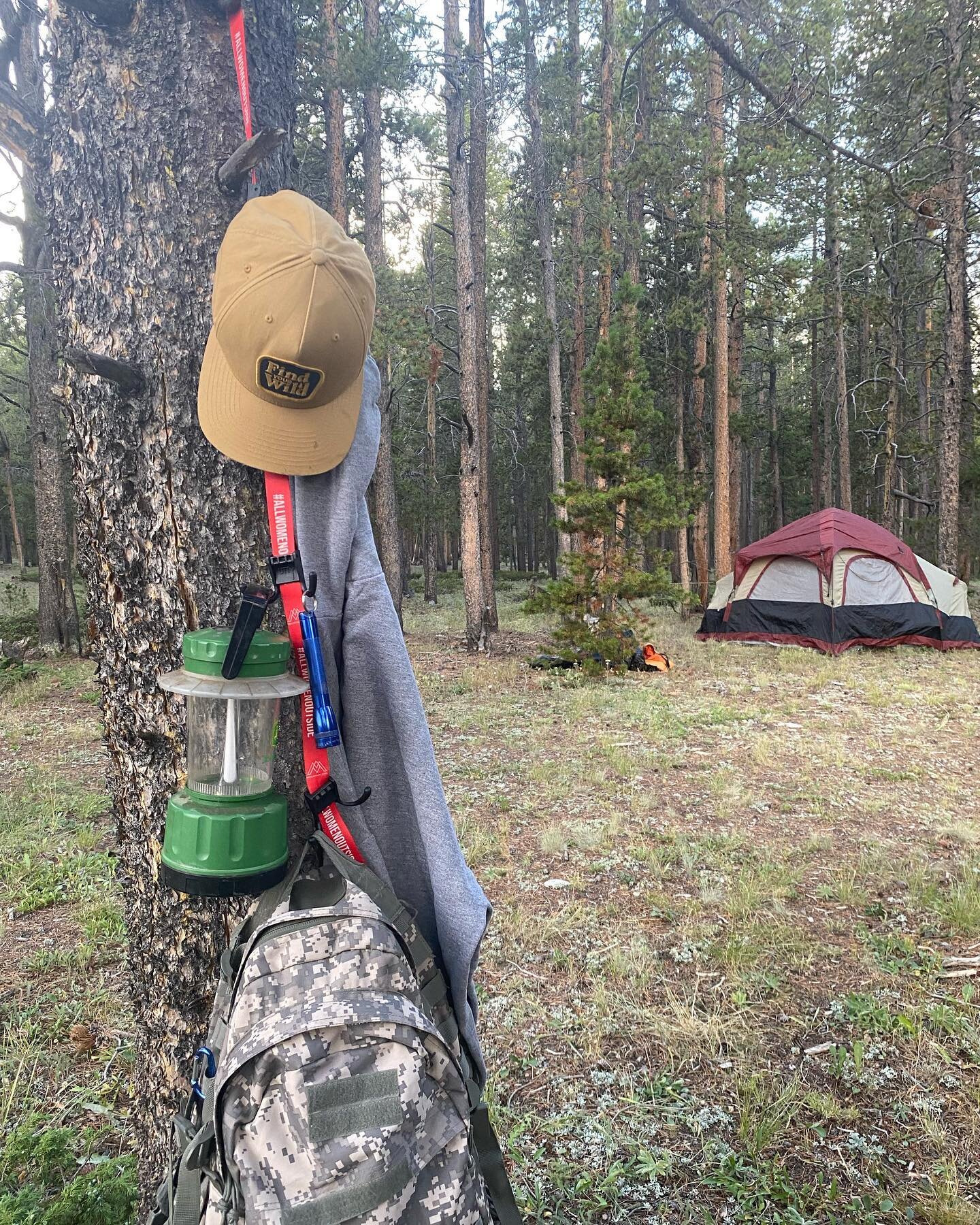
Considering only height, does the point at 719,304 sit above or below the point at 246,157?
above

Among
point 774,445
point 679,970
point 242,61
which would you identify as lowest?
point 679,970

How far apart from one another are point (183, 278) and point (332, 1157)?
5.03 ft

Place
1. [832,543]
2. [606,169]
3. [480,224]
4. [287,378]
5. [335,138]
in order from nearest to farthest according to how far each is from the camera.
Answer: [287,378] → [335,138] → [832,543] → [606,169] → [480,224]

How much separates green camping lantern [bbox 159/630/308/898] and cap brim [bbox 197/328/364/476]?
0.34m

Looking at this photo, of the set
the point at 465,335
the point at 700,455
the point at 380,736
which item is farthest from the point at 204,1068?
the point at 700,455

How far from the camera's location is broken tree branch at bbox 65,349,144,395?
1.34 meters

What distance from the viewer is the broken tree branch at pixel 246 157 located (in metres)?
1.35

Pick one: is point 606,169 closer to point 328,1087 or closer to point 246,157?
point 246,157

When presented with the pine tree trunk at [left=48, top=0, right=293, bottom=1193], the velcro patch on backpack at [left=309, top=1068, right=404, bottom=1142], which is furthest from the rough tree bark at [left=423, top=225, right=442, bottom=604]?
the velcro patch on backpack at [left=309, top=1068, right=404, bottom=1142]

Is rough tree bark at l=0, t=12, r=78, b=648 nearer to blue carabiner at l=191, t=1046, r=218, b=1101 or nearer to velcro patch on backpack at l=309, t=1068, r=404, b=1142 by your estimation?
blue carabiner at l=191, t=1046, r=218, b=1101

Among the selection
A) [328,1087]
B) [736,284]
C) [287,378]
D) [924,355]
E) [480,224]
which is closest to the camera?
[328,1087]

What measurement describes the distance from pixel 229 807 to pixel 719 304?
14.8m

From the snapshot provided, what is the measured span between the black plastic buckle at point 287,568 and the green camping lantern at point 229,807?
0.17m

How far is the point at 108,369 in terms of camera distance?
1.41 metres
